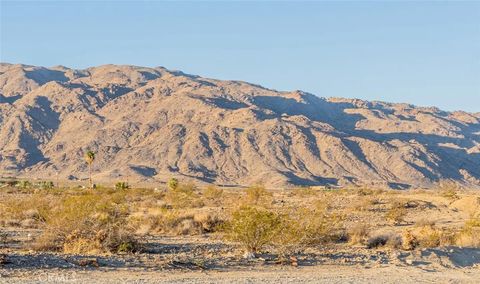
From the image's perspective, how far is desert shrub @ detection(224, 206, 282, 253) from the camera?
18.1 metres

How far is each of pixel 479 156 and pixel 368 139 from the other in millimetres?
34334

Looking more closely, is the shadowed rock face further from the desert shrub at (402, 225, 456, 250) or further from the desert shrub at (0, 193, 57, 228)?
the desert shrub at (402, 225, 456, 250)

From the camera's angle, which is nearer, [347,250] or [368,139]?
[347,250]

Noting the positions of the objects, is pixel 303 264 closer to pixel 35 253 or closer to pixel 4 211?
pixel 35 253

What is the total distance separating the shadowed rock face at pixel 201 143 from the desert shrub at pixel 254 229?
86.6 metres

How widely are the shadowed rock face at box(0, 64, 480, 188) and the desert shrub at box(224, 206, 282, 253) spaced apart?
3410 inches

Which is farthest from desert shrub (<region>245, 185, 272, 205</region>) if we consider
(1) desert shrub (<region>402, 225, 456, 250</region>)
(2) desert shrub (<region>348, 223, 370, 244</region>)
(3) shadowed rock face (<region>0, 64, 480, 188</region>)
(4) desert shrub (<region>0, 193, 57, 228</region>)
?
(3) shadowed rock face (<region>0, 64, 480, 188</region>)

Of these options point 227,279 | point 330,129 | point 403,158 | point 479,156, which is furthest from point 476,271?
point 479,156

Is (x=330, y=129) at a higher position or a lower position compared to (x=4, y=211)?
higher

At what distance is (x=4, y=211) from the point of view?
29.5 meters

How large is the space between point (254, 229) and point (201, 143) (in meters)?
107

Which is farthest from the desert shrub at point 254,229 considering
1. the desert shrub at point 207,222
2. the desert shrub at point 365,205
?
the desert shrub at point 365,205

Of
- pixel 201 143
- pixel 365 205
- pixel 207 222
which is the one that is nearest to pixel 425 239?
pixel 207 222

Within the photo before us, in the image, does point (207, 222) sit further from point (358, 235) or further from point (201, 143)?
point (201, 143)
